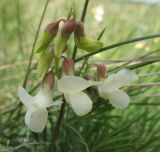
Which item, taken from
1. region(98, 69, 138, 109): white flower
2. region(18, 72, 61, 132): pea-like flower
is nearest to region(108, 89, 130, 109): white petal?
region(98, 69, 138, 109): white flower

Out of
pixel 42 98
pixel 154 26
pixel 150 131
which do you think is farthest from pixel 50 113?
A: pixel 154 26

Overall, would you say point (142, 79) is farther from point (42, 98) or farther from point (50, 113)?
point (42, 98)

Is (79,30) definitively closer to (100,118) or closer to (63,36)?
(63,36)

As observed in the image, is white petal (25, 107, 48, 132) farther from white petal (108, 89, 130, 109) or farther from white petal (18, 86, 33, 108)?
white petal (108, 89, 130, 109)

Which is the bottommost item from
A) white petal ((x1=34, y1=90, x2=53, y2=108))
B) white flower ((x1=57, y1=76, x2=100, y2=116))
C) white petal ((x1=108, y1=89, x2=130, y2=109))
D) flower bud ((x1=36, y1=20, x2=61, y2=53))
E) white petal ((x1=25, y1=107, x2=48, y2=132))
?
white petal ((x1=25, y1=107, x2=48, y2=132))

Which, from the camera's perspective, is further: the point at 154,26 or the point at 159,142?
the point at 154,26

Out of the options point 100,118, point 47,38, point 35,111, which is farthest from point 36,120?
point 100,118
